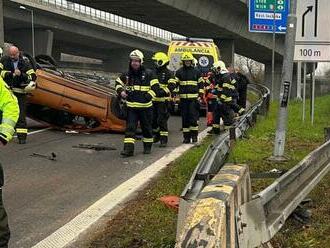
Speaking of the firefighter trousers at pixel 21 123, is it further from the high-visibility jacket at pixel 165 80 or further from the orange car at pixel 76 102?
the high-visibility jacket at pixel 165 80

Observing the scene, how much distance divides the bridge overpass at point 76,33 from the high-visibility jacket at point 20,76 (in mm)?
28825

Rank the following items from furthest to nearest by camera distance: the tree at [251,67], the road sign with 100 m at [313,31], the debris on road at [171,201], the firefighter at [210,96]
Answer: the tree at [251,67] → the firefighter at [210,96] → the road sign with 100 m at [313,31] → the debris on road at [171,201]

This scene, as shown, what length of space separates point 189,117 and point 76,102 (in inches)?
97.6

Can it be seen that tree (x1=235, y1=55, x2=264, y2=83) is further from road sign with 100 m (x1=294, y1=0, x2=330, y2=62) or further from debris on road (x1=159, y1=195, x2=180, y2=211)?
debris on road (x1=159, y1=195, x2=180, y2=211)

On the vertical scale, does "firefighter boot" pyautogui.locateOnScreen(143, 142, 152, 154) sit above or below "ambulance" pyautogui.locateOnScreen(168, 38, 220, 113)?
below

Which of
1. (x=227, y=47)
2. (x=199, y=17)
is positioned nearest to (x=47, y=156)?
(x=199, y=17)

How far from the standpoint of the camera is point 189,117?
37.0 ft

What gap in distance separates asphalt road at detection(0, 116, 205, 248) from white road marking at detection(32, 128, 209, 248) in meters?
0.09

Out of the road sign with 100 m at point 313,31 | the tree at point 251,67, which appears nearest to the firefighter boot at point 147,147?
the road sign with 100 m at point 313,31

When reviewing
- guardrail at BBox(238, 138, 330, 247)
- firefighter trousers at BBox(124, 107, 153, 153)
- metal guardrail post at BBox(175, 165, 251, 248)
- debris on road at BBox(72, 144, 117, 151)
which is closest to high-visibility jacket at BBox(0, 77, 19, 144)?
metal guardrail post at BBox(175, 165, 251, 248)

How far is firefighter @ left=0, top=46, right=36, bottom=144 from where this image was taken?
10523mm

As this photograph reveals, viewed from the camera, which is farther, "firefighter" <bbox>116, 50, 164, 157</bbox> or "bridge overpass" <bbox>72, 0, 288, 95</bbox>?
"bridge overpass" <bbox>72, 0, 288, 95</bbox>

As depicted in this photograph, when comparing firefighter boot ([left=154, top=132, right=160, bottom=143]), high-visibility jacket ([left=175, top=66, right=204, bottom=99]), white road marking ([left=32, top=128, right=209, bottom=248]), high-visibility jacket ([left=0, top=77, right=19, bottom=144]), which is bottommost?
white road marking ([left=32, top=128, right=209, bottom=248])

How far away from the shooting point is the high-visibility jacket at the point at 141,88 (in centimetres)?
976
